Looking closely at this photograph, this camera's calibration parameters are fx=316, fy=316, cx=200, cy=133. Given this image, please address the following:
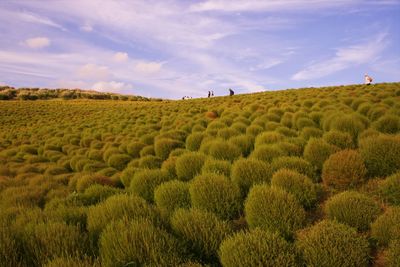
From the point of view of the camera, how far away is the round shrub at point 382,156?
21.0 ft

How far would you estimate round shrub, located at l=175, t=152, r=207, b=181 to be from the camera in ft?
27.2

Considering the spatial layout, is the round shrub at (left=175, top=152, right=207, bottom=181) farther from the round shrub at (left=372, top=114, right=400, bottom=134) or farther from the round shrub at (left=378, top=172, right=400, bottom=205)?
the round shrub at (left=372, top=114, right=400, bottom=134)

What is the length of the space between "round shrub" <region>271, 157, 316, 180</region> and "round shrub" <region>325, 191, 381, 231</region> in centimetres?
169

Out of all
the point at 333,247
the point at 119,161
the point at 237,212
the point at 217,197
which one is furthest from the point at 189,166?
the point at 119,161

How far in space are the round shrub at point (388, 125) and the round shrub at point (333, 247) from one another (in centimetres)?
658

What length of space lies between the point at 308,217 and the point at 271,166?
5.75 feet

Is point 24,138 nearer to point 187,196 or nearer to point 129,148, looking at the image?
point 129,148

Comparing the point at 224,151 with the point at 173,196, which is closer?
the point at 173,196

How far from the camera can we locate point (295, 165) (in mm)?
6945

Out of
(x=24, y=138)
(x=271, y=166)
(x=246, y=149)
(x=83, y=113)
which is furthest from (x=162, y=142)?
(x=83, y=113)

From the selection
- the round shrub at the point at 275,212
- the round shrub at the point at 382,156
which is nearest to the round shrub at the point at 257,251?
the round shrub at the point at 275,212

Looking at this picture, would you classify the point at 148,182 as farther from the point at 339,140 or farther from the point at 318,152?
the point at 339,140

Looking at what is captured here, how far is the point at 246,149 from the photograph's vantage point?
1020cm

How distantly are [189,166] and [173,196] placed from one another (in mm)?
2179
